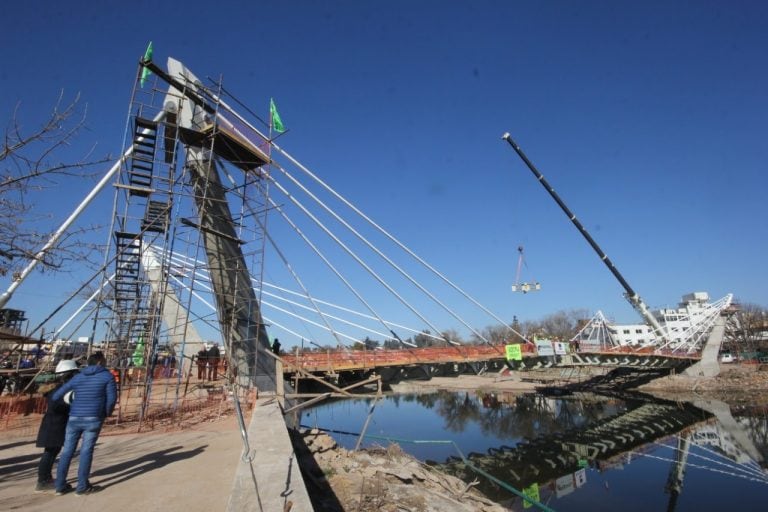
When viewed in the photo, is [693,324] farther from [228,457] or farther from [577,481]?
[228,457]

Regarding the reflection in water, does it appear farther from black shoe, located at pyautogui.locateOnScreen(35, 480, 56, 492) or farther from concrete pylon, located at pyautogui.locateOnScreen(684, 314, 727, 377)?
black shoe, located at pyautogui.locateOnScreen(35, 480, 56, 492)

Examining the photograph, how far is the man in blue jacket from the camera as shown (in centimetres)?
477

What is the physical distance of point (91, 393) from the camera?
487 cm

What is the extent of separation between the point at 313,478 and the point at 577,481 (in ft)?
37.7

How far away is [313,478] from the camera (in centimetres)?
827

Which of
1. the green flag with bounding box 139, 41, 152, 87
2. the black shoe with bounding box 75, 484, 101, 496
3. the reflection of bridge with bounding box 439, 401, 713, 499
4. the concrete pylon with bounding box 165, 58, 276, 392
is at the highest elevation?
the green flag with bounding box 139, 41, 152, 87

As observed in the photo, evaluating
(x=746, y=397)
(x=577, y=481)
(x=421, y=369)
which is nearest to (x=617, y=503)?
(x=577, y=481)

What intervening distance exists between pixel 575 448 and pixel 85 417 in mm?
20693

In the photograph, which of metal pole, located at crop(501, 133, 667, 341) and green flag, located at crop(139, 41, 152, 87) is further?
metal pole, located at crop(501, 133, 667, 341)

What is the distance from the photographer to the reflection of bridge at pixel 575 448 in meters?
15.3

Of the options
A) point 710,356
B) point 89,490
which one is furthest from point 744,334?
point 89,490

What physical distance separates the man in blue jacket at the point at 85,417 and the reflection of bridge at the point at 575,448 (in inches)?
455

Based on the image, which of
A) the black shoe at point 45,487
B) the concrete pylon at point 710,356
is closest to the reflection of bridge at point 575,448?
the concrete pylon at point 710,356

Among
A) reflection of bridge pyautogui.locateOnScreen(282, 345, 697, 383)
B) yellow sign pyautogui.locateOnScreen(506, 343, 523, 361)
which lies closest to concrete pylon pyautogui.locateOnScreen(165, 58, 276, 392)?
reflection of bridge pyautogui.locateOnScreen(282, 345, 697, 383)
